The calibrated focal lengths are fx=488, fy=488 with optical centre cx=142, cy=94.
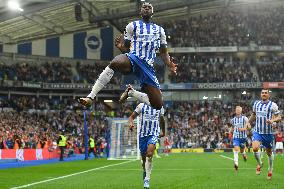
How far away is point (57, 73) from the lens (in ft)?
200

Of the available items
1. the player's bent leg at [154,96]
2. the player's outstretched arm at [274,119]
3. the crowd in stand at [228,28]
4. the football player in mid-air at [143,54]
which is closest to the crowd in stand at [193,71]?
the crowd in stand at [228,28]

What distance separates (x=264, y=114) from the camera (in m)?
14.2

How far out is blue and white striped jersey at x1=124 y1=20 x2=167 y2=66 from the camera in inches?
319

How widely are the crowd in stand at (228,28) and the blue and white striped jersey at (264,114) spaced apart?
51398 mm

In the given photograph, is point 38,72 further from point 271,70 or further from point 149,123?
point 149,123

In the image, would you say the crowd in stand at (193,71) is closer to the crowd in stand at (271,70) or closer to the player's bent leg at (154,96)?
the crowd in stand at (271,70)

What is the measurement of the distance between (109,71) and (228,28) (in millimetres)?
61844

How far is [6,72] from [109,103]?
15884 millimetres

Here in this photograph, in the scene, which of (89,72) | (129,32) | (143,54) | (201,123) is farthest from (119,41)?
(89,72)

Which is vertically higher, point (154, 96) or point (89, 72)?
point (89, 72)

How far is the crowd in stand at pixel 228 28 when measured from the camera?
2584 inches

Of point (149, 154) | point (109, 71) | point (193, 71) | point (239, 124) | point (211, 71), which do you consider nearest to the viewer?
point (109, 71)

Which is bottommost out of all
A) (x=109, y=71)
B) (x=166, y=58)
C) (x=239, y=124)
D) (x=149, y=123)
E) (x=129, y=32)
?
(x=239, y=124)

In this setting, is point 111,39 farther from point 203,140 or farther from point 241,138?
point 241,138
